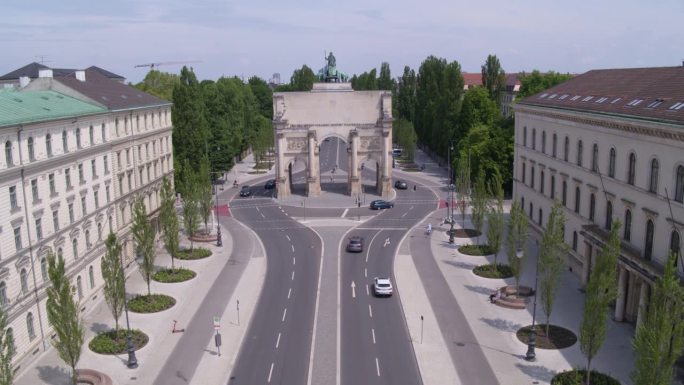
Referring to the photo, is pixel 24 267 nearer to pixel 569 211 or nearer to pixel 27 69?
pixel 569 211

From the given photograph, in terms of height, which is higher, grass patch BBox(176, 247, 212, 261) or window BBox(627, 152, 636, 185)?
window BBox(627, 152, 636, 185)

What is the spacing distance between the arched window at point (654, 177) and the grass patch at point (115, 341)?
3207 centimetres

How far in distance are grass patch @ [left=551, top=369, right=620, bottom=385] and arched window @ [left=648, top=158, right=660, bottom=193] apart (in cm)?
1187

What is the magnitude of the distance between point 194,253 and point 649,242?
39.0m

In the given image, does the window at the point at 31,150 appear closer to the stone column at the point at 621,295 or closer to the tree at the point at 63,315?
the tree at the point at 63,315

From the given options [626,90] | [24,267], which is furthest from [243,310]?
[626,90]

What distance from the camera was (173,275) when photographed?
51.1m

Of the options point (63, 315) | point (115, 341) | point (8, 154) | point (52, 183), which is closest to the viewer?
point (63, 315)

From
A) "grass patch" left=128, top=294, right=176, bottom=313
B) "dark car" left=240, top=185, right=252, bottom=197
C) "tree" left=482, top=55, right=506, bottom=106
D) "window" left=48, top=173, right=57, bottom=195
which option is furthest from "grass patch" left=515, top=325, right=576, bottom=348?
"tree" left=482, top=55, right=506, bottom=106

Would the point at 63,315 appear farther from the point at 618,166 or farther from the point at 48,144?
the point at 618,166

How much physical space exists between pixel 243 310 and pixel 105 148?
1810cm

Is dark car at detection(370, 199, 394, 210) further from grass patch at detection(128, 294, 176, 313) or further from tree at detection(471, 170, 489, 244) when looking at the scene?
grass patch at detection(128, 294, 176, 313)

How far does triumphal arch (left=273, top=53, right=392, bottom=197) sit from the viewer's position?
8544cm

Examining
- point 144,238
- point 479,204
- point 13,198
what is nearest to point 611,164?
point 479,204
